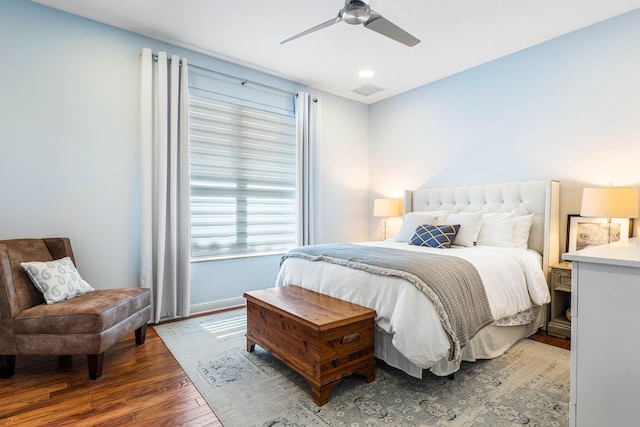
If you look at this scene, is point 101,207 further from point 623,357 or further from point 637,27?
point 637,27

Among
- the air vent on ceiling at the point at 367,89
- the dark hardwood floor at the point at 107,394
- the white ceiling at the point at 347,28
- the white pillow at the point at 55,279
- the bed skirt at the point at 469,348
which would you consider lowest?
the dark hardwood floor at the point at 107,394

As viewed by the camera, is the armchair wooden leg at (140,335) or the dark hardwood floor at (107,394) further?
the armchair wooden leg at (140,335)

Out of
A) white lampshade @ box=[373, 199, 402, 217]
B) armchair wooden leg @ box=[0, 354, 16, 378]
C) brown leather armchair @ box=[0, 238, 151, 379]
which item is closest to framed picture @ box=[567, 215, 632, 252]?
white lampshade @ box=[373, 199, 402, 217]

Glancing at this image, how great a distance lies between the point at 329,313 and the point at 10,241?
2.38 metres

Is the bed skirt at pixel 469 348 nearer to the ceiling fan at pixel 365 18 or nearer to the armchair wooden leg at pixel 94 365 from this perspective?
the armchair wooden leg at pixel 94 365

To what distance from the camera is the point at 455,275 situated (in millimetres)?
2133

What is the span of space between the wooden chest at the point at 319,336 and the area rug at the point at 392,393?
0.42 feet

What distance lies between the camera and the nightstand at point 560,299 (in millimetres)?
2871

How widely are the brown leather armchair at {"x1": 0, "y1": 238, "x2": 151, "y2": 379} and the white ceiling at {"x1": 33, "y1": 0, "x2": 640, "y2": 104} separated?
→ 2180 millimetres

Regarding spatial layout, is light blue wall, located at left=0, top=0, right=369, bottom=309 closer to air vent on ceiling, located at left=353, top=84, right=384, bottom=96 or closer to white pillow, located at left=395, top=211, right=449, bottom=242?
air vent on ceiling, located at left=353, top=84, right=384, bottom=96

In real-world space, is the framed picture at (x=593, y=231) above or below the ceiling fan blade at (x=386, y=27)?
below

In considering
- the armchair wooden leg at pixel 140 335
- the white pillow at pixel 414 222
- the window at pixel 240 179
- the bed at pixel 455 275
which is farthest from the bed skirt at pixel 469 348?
the window at pixel 240 179

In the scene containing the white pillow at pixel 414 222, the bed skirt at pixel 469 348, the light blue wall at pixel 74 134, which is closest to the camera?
the bed skirt at pixel 469 348

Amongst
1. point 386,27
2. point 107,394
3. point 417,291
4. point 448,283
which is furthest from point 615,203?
point 107,394
